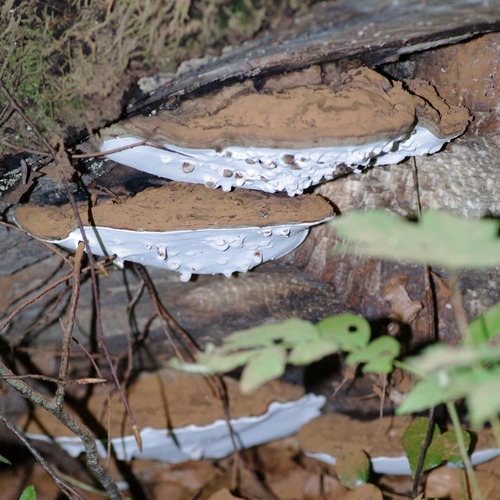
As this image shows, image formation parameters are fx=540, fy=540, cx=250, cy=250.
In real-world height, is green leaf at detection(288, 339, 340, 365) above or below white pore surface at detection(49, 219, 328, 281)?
above

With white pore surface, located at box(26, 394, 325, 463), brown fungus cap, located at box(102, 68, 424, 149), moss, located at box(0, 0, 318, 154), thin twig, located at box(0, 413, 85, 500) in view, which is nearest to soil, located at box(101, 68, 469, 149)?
brown fungus cap, located at box(102, 68, 424, 149)

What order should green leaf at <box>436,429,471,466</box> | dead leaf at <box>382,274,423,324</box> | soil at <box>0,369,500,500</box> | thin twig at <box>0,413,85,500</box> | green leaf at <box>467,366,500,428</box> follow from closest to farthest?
1. green leaf at <box>467,366,500,428</box>
2. thin twig at <box>0,413,85,500</box>
3. dead leaf at <box>382,274,423,324</box>
4. green leaf at <box>436,429,471,466</box>
5. soil at <box>0,369,500,500</box>

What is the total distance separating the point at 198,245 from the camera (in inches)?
72.7

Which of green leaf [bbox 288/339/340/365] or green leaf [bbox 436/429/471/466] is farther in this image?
green leaf [bbox 436/429/471/466]

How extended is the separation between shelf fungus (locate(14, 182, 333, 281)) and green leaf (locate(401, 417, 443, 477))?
1308mm

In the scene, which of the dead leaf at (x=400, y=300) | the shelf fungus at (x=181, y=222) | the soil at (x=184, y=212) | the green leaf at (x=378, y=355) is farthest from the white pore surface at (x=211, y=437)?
the green leaf at (x=378, y=355)

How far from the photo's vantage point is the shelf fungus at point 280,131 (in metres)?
1.33

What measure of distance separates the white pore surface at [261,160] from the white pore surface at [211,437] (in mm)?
1711

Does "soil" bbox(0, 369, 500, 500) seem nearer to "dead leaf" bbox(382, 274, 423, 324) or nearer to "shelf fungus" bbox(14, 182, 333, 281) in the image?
"dead leaf" bbox(382, 274, 423, 324)

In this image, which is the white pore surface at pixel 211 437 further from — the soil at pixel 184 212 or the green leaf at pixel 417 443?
the soil at pixel 184 212

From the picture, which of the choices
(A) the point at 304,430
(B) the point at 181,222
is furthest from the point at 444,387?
(A) the point at 304,430

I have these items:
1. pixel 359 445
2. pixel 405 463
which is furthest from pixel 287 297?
pixel 405 463

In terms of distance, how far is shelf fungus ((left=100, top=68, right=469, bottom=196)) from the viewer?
133cm

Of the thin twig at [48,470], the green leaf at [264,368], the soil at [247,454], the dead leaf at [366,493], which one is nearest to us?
the green leaf at [264,368]
